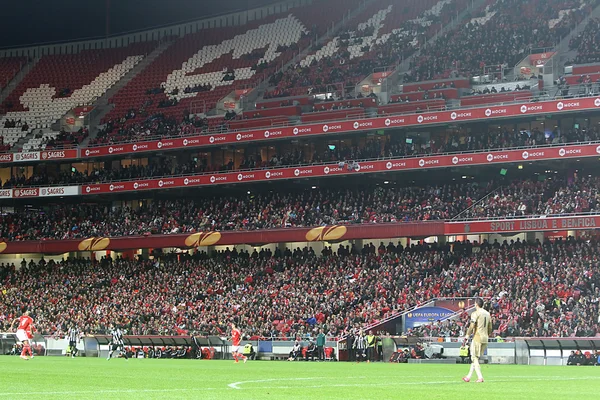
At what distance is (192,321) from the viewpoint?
57.1 meters

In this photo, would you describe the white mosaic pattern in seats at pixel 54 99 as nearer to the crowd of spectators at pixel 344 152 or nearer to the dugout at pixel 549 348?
the crowd of spectators at pixel 344 152

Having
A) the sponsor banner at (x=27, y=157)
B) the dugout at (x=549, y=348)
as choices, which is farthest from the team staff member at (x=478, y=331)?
the sponsor banner at (x=27, y=157)

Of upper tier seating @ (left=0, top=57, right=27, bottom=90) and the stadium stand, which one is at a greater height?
upper tier seating @ (left=0, top=57, right=27, bottom=90)

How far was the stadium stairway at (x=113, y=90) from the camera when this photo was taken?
81.4 m

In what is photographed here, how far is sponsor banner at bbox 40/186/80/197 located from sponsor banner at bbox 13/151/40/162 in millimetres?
2691

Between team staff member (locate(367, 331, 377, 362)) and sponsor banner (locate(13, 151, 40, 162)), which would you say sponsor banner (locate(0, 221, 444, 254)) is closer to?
sponsor banner (locate(13, 151, 40, 162))

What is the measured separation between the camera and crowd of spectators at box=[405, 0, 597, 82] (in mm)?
65562

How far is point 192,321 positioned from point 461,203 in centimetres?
1877

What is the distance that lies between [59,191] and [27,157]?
412 cm

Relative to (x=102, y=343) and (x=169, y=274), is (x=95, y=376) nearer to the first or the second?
(x=102, y=343)

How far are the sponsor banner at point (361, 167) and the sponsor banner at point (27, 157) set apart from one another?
4.97 m

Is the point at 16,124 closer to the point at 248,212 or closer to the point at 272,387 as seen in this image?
the point at 248,212

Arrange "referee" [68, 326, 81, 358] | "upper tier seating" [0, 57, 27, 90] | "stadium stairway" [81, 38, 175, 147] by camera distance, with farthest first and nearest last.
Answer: "upper tier seating" [0, 57, 27, 90] → "stadium stairway" [81, 38, 175, 147] → "referee" [68, 326, 81, 358]

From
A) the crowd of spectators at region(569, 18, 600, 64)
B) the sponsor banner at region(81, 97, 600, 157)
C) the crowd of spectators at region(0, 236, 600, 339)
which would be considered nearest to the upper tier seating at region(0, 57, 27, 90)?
the sponsor banner at region(81, 97, 600, 157)
